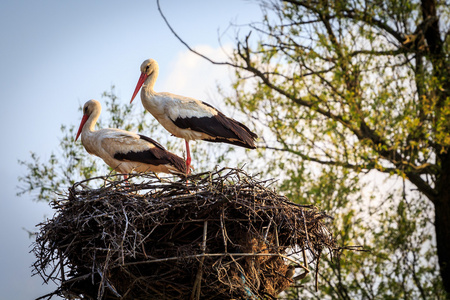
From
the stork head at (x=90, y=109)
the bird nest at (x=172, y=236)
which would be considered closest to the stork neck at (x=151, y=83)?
the stork head at (x=90, y=109)

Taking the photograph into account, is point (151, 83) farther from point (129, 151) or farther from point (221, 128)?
point (221, 128)

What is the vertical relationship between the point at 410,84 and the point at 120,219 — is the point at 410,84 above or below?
above

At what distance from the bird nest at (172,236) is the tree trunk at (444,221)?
22.8 ft

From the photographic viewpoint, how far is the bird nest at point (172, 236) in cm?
418

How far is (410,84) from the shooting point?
1109 cm

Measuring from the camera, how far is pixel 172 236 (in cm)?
436

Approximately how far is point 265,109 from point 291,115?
1.70 feet

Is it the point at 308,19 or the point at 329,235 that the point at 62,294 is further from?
the point at 308,19

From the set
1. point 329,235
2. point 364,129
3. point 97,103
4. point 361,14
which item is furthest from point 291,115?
point 329,235

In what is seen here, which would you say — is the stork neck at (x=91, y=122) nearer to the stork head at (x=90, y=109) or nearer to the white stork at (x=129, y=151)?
the stork head at (x=90, y=109)

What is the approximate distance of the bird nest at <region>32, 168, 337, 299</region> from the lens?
418cm

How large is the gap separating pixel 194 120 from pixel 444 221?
21.4ft

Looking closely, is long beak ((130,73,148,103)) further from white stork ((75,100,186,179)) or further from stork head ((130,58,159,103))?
white stork ((75,100,186,179))

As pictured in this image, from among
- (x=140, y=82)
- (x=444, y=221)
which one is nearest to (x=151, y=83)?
(x=140, y=82)
